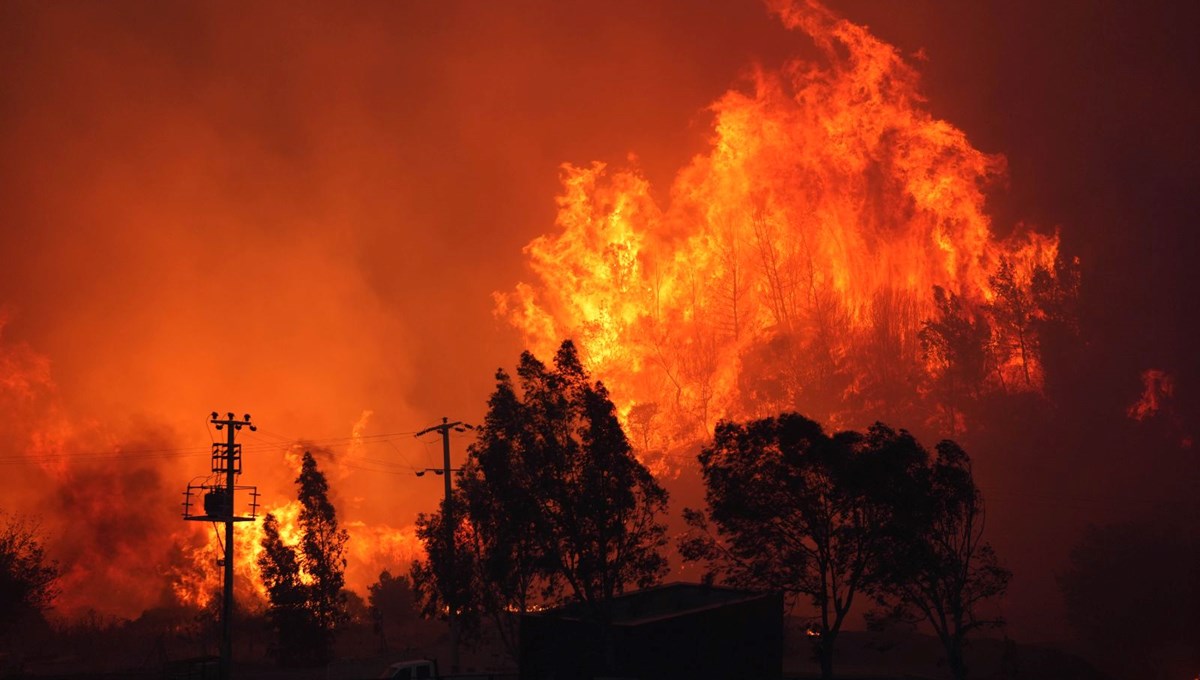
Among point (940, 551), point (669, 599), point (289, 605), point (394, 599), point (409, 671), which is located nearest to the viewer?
point (940, 551)

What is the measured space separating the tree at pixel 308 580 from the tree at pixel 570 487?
35.0 metres

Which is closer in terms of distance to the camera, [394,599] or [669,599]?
[669,599]

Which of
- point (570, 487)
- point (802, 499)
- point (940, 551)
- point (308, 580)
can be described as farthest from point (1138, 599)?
point (308, 580)

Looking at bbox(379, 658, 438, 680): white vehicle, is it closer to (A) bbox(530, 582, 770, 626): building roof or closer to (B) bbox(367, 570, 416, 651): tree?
(A) bbox(530, 582, 770, 626): building roof

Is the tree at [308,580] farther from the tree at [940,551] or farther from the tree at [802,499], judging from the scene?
the tree at [940,551]

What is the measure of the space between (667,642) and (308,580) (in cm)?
4458

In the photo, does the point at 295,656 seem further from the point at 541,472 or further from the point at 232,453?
the point at 541,472

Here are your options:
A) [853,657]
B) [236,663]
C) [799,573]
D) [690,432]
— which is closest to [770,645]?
[799,573]

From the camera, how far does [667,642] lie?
A: 133ft

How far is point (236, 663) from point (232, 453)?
126ft

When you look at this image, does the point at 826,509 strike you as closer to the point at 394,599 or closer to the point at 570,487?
the point at 570,487

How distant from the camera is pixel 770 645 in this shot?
149ft

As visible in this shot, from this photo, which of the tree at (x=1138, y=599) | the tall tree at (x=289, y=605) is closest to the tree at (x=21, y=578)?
the tall tree at (x=289, y=605)

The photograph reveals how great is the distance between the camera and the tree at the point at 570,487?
4166cm
